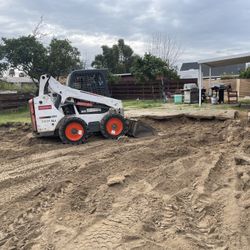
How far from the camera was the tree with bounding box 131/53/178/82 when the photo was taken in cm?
2539

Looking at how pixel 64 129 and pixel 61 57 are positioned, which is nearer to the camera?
pixel 64 129

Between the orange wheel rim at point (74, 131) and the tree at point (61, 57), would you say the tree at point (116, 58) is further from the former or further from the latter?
the orange wheel rim at point (74, 131)

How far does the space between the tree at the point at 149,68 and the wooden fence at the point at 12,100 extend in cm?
810

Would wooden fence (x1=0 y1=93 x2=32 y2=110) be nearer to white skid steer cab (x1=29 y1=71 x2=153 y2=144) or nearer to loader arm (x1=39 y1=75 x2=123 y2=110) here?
white skid steer cab (x1=29 y1=71 x2=153 y2=144)

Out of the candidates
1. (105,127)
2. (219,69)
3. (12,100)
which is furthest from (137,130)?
(219,69)

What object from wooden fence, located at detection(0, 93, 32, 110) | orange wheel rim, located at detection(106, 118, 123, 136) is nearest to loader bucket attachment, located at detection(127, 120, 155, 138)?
orange wheel rim, located at detection(106, 118, 123, 136)

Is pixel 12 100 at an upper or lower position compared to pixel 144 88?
lower

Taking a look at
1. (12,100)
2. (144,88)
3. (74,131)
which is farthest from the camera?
(144,88)

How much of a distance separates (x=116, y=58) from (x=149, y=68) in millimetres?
17208

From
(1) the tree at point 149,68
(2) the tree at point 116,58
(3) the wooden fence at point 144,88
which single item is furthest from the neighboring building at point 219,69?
(1) the tree at point 149,68

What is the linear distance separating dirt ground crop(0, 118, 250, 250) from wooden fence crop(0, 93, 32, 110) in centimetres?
1218

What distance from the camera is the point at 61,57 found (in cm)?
2559

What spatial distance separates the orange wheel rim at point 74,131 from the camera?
10.1 m

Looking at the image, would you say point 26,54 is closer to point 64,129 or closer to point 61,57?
point 61,57
